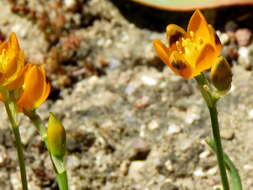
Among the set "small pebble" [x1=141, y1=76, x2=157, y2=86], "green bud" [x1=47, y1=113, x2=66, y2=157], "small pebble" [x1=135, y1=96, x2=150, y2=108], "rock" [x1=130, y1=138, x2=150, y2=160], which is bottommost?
"rock" [x1=130, y1=138, x2=150, y2=160]

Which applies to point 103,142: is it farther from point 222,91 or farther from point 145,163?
point 222,91

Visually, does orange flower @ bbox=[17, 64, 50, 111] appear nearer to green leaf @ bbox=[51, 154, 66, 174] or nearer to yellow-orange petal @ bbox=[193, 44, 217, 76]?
green leaf @ bbox=[51, 154, 66, 174]

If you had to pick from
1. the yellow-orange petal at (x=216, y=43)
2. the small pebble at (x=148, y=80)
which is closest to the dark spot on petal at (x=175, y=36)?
the yellow-orange petal at (x=216, y=43)

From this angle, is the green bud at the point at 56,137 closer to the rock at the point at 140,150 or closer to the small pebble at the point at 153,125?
the rock at the point at 140,150

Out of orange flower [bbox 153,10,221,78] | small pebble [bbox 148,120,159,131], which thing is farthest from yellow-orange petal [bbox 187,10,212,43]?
small pebble [bbox 148,120,159,131]

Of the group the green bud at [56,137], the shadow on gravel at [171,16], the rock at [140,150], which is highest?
the green bud at [56,137]

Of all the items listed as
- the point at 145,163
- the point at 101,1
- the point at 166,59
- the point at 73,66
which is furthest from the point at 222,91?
the point at 101,1
